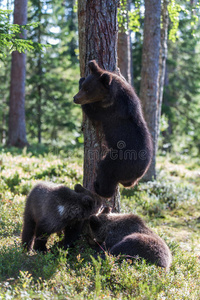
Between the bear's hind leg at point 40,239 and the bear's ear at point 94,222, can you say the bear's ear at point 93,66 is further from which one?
the bear's hind leg at point 40,239

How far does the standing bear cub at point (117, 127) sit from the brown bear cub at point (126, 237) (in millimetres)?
657

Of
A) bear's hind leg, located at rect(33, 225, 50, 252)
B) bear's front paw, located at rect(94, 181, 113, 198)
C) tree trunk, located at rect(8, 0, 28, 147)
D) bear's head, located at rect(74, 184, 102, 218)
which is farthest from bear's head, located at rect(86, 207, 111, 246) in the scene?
tree trunk, located at rect(8, 0, 28, 147)

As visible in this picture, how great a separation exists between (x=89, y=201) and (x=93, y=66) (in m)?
2.38

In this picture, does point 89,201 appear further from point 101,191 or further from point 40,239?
point 40,239

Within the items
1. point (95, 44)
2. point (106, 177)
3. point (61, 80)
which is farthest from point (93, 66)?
point (61, 80)

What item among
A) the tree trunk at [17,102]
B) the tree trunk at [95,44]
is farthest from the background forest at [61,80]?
the tree trunk at [95,44]

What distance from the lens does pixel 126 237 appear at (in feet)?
16.8

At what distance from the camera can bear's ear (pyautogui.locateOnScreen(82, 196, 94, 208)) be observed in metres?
5.32

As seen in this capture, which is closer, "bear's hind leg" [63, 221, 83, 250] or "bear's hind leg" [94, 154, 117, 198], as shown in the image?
"bear's hind leg" [94, 154, 117, 198]

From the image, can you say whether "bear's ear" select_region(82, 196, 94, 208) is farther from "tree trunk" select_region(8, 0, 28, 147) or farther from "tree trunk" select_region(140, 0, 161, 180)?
"tree trunk" select_region(8, 0, 28, 147)

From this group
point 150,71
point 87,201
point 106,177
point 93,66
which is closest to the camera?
point 93,66

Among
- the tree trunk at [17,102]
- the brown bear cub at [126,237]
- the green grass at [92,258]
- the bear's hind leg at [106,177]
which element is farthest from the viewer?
the tree trunk at [17,102]

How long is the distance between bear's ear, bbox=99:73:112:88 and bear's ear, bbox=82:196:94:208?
6.52 ft

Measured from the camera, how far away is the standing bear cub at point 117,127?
5152 mm
